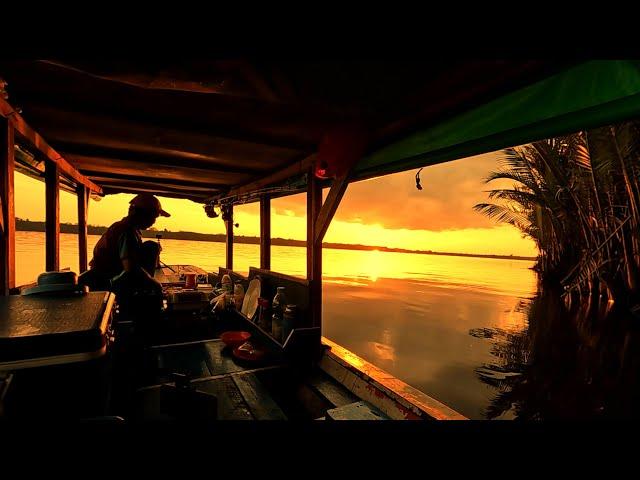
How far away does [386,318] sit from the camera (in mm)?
13711

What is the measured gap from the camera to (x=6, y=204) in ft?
8.75

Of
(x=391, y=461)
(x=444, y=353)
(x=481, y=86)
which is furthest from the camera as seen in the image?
(x=444, y=353)

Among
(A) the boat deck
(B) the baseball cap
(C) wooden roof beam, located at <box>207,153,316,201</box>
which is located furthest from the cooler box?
(C) wooden roof beam, located at <box>207,153,316,201</box>

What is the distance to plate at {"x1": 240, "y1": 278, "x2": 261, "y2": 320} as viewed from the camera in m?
4.19

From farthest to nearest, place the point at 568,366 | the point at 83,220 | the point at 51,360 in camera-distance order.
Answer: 1. the point at 568,366
2. the point at 83,220
3. the point at 51,360

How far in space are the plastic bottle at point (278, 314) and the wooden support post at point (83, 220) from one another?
557cm

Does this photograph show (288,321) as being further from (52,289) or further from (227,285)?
(52,289)

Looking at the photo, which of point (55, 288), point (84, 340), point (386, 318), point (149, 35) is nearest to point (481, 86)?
point (149, 35)

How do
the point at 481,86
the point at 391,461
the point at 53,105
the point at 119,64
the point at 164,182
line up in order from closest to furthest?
the point at 391,461 → the point at 119,64 → the point at 481,86 → the point at 53,105 → the point at 164,182

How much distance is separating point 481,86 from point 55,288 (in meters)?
2.82

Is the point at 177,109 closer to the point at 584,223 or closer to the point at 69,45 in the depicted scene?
the point at 69,45

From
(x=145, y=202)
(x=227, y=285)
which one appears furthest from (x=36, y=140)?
(x=227, y=285)

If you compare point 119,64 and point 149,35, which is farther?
point 119,64

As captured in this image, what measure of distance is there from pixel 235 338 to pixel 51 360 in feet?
9.10
